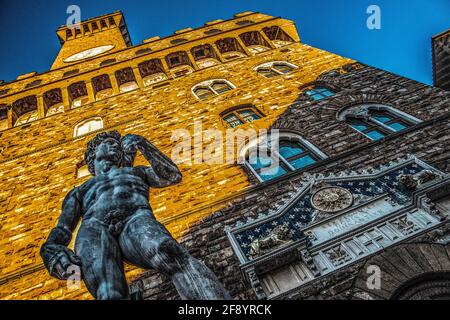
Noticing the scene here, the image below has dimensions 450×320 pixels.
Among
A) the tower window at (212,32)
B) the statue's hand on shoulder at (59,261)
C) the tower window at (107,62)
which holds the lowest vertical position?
the statue's hand on shoulder at (59,261)

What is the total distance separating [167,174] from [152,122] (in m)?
5.83

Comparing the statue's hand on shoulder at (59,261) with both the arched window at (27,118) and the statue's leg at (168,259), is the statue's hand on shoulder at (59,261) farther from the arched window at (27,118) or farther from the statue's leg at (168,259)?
the arched window at (27,118)

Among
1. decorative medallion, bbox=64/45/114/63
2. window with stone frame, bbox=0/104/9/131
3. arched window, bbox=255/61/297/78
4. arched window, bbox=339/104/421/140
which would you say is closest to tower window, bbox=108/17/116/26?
decorative medallion, bbox=64/45/114/63

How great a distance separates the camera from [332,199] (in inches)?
215

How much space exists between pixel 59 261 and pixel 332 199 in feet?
11.7

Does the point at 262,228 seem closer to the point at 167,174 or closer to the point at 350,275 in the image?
the point at 350,275

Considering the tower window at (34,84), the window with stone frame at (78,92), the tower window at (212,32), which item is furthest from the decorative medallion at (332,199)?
the tower window at (34,84)

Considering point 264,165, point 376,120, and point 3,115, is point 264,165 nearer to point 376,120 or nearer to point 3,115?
point 376,120

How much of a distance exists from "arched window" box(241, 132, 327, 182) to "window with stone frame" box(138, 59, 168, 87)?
6278 millimetres

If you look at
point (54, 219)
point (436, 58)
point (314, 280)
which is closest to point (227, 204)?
point (314, 280)

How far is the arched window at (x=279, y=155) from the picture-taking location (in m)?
6.93

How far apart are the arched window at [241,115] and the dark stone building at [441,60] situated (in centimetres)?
454

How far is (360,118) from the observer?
7.84m

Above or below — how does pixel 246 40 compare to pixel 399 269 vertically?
above
